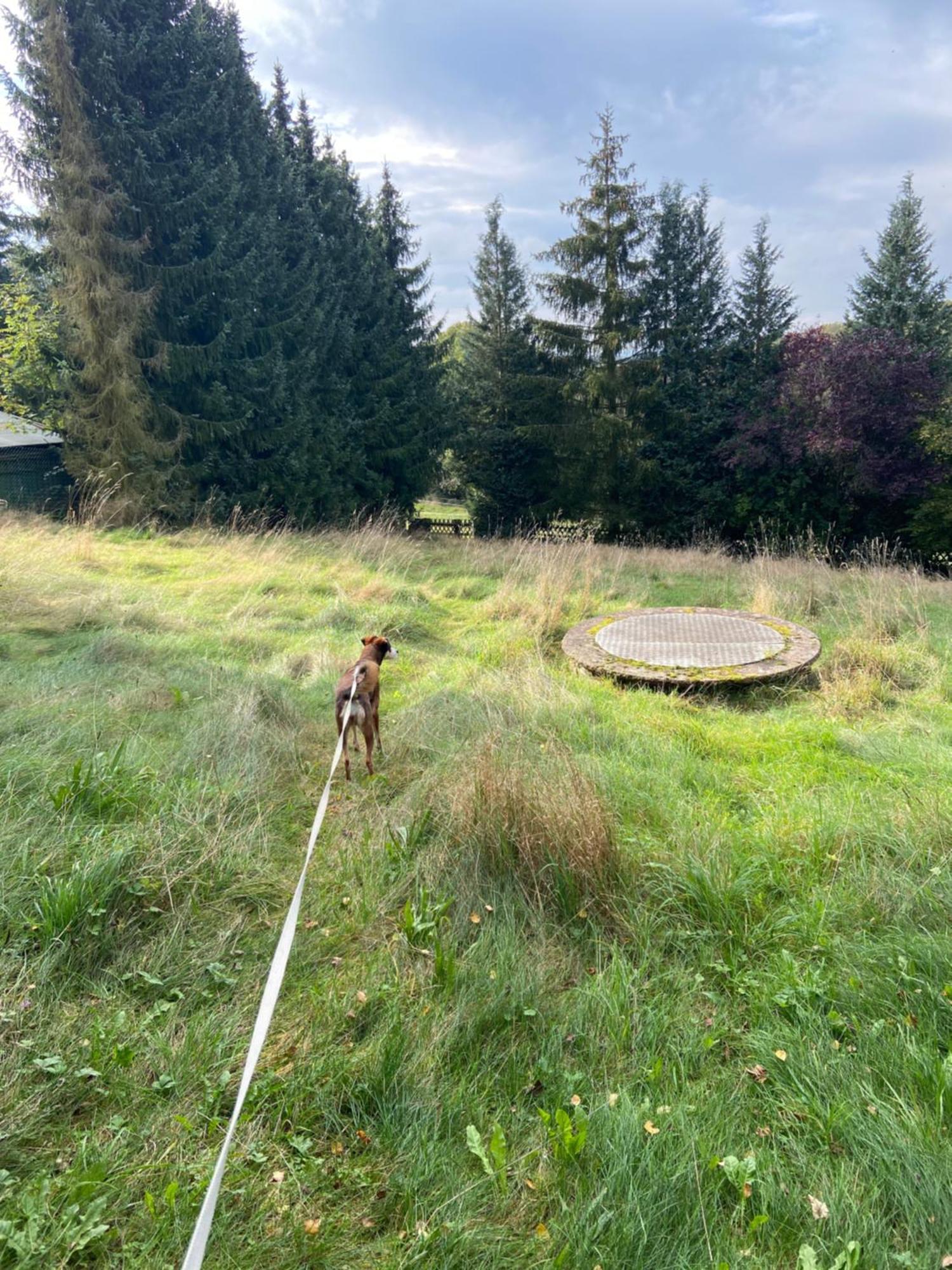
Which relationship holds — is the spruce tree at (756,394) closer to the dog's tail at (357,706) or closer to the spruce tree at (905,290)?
the spruce tree at (905,290)

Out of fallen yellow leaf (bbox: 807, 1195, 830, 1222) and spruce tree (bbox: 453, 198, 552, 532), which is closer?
fallen yellow leaf (bbox: 807, 1195, 830, 1222)

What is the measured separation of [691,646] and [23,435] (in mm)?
15679

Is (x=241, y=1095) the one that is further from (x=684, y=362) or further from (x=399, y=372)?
(x=684, y=362)

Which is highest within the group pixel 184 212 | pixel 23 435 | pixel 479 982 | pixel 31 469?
pixel 184 212

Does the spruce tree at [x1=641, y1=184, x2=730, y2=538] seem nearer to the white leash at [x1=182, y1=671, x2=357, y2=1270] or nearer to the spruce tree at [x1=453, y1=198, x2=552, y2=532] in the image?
the spruce tree at [x1=453, y1=198, x2=552, y2=532]

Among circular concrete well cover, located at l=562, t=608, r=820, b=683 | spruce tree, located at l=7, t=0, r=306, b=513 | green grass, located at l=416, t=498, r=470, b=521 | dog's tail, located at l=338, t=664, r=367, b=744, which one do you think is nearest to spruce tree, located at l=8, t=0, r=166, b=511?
spruce tree, located at l=7, t=0, r=306, b=513

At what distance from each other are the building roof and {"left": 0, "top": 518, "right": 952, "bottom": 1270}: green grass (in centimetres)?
1215

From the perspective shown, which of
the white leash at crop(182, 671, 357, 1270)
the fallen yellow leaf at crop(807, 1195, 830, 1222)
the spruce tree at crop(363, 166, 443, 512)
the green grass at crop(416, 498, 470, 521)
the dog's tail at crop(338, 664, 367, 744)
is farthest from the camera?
the green grass at crop(416, 498, 470, 521)

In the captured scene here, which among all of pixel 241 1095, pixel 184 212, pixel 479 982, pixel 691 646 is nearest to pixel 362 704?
pixel 479 982

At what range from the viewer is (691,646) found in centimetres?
578

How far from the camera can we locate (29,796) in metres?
2.84

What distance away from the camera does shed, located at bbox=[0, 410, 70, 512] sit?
45.0ft

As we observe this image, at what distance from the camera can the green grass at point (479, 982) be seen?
4.90 feet

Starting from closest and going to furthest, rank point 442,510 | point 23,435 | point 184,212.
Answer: point 184,212, point 23,435, point 442,510
